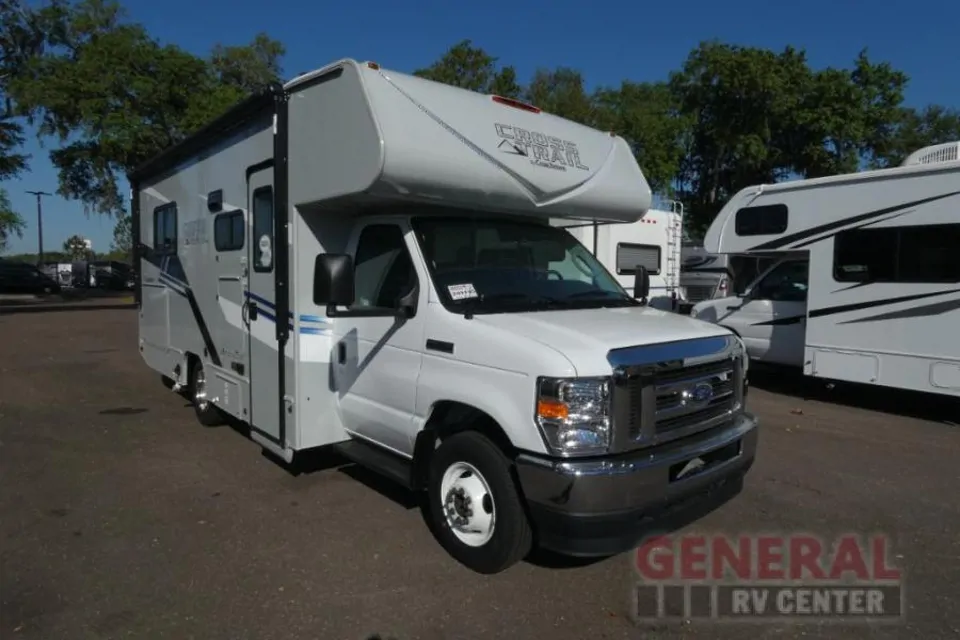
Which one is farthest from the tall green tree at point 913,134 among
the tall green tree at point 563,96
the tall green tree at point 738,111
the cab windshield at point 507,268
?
the cab windshield at point 507,268

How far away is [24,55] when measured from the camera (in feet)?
76.2

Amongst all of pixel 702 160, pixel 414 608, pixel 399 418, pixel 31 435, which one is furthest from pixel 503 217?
pixel 702 160

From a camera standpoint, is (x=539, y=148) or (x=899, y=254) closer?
(x=539, y=148)

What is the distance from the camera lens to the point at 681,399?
12.8 ft

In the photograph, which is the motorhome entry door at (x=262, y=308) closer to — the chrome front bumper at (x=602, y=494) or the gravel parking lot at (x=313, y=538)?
the gravel parking lot at (x=313, y=538)

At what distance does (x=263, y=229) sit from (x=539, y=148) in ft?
7.30

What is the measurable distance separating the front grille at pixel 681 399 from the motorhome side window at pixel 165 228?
231 inches

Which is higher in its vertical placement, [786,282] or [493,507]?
[786,282]

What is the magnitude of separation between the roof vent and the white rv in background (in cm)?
438

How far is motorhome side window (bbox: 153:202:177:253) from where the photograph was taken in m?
7.69

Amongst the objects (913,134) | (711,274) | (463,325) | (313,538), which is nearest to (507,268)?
(463,325)

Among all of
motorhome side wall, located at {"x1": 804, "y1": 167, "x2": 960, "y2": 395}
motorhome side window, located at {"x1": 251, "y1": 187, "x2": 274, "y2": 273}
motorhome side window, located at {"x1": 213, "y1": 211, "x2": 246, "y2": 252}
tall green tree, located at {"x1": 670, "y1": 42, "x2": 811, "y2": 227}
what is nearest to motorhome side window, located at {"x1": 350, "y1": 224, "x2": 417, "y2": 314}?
motorhome side window, located at {"x1": 251, "y1": 187, "x2": 274, "y2": 273}

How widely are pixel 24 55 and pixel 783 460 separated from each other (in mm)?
26296

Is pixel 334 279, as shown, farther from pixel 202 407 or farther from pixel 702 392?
pixel 202 407
